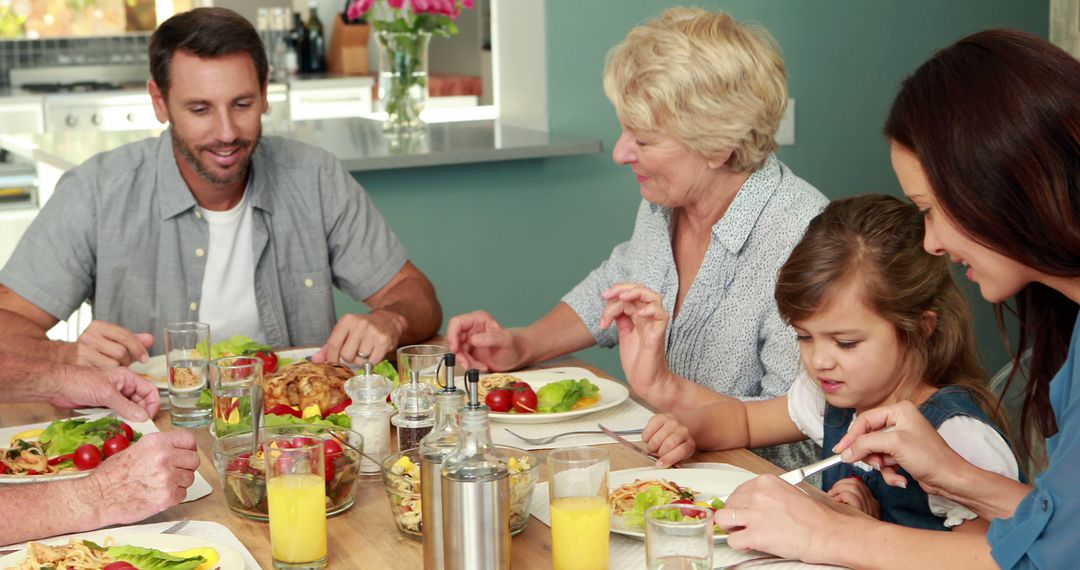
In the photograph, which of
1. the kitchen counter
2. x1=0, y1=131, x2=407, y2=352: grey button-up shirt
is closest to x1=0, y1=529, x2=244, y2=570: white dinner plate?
x1=0, y1=131, x2=407, y2=352: grey button-up shirt

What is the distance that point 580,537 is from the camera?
1.20m

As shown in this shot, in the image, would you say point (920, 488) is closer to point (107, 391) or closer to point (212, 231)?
point (107, 391)

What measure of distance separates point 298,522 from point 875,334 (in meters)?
0.78

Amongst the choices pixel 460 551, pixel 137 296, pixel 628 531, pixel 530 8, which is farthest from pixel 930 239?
pixel 530 8

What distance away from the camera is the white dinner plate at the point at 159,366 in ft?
6.52

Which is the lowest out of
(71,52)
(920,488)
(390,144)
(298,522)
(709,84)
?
(920,488)

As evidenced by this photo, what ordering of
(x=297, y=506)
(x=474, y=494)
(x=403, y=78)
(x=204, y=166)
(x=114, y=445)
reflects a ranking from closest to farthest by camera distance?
(x=474, y=494), (x=297, y=506), (x=114, y=445), (x=204, y=166), (x=403, y=78)

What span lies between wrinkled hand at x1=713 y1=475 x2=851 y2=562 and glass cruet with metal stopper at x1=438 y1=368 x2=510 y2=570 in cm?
26

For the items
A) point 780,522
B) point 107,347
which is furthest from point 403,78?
point 780,522

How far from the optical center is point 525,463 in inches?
52.4

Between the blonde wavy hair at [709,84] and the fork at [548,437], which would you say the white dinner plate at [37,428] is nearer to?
the fork at [548,437]

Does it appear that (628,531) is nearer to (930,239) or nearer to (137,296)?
(930,239)

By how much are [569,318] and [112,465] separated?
1.08 meters

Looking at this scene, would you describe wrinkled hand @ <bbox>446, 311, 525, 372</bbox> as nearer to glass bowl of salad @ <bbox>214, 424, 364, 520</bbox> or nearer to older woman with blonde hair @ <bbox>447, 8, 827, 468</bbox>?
older woman with blonde hair @ <bbox>447, 8, 827, 468</bbox>
